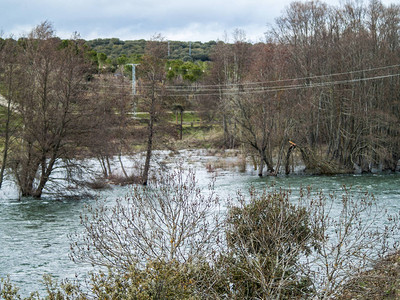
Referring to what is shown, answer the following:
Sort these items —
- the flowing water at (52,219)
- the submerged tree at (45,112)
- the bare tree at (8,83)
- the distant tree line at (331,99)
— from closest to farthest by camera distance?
A: the flowing water at (52,219) < the bare tree at (8,83) < the submerged tree at (45,112) < the distant tree line at (331,99)

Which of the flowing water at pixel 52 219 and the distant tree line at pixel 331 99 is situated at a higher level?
the distant tree line at pixel 331 99

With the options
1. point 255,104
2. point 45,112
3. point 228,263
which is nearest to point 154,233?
point 228,263

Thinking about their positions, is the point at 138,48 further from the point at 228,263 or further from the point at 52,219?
the point at 228,263

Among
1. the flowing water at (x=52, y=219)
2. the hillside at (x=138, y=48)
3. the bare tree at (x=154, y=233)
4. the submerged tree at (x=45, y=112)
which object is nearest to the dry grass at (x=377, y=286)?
the bare tree at (x=154, y=233)

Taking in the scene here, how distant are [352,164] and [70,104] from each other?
2466 cm

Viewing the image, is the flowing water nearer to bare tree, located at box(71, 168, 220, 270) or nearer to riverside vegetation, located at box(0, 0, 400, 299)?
riverside vegetation, located at box(0, 0, 400, 299)

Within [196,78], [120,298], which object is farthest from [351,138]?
[196,78]

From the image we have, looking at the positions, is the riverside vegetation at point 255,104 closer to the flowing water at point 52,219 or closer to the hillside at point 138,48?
the flowing water at point 52,219

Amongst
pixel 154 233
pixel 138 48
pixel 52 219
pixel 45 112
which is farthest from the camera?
pixel 138 48

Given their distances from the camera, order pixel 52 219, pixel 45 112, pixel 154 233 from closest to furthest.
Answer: pixel 154 233
pixel 52 219
pixel 45 112

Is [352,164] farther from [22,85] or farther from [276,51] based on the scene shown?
[22,85]

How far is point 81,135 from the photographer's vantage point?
115 feet

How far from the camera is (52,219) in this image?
26531 mm

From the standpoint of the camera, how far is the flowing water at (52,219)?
56.5ft
